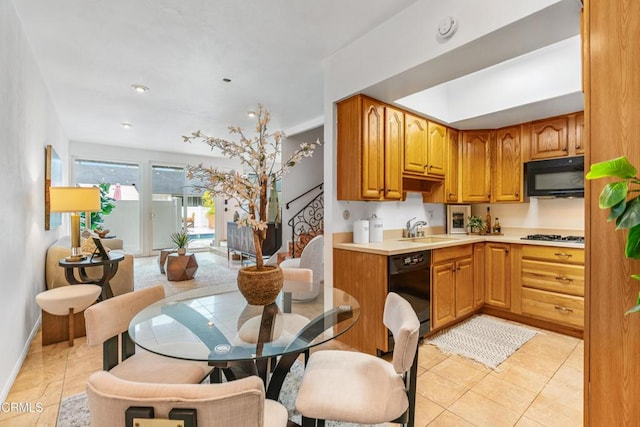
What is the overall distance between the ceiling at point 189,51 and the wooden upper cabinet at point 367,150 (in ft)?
2.00

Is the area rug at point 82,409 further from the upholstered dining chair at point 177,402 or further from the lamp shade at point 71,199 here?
the lamp shade at point 71,199

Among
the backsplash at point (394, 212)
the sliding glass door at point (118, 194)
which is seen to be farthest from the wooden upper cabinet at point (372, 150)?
the sliding glass door at point (118, 194)

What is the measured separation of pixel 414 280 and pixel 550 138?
2.36 metres

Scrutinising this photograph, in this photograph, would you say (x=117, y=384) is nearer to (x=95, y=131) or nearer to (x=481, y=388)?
(x=481, y=388)

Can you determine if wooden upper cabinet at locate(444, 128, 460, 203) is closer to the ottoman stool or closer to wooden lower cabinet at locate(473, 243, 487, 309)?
wooden lower cabinet at locate(473, 243, 487, 309)

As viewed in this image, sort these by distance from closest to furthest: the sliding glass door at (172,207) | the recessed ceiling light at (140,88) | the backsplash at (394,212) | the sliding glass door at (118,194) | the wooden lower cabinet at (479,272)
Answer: the backsplash at (394,212)
the wooden lower cabinet at (479,272)
the recessed ceiling light at (140,88)
the sliding glass door at (118,194)
the sliding glass door at (172,207)

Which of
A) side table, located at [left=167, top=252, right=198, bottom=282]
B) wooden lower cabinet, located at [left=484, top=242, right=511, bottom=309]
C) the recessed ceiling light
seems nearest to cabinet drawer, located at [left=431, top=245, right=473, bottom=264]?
wooden lower cabinet, located at [left=484, top=242, right=511, bottom=309]

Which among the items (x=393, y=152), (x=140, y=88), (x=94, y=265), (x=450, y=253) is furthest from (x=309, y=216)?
(x=94, y=265)

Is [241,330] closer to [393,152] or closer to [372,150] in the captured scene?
[372,150]

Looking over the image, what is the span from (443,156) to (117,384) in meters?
3.64

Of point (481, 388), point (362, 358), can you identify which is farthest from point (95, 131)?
point (481, 388)

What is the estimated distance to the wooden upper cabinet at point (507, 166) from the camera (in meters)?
3.62

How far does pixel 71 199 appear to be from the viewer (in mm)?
3035

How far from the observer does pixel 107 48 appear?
2729mm
